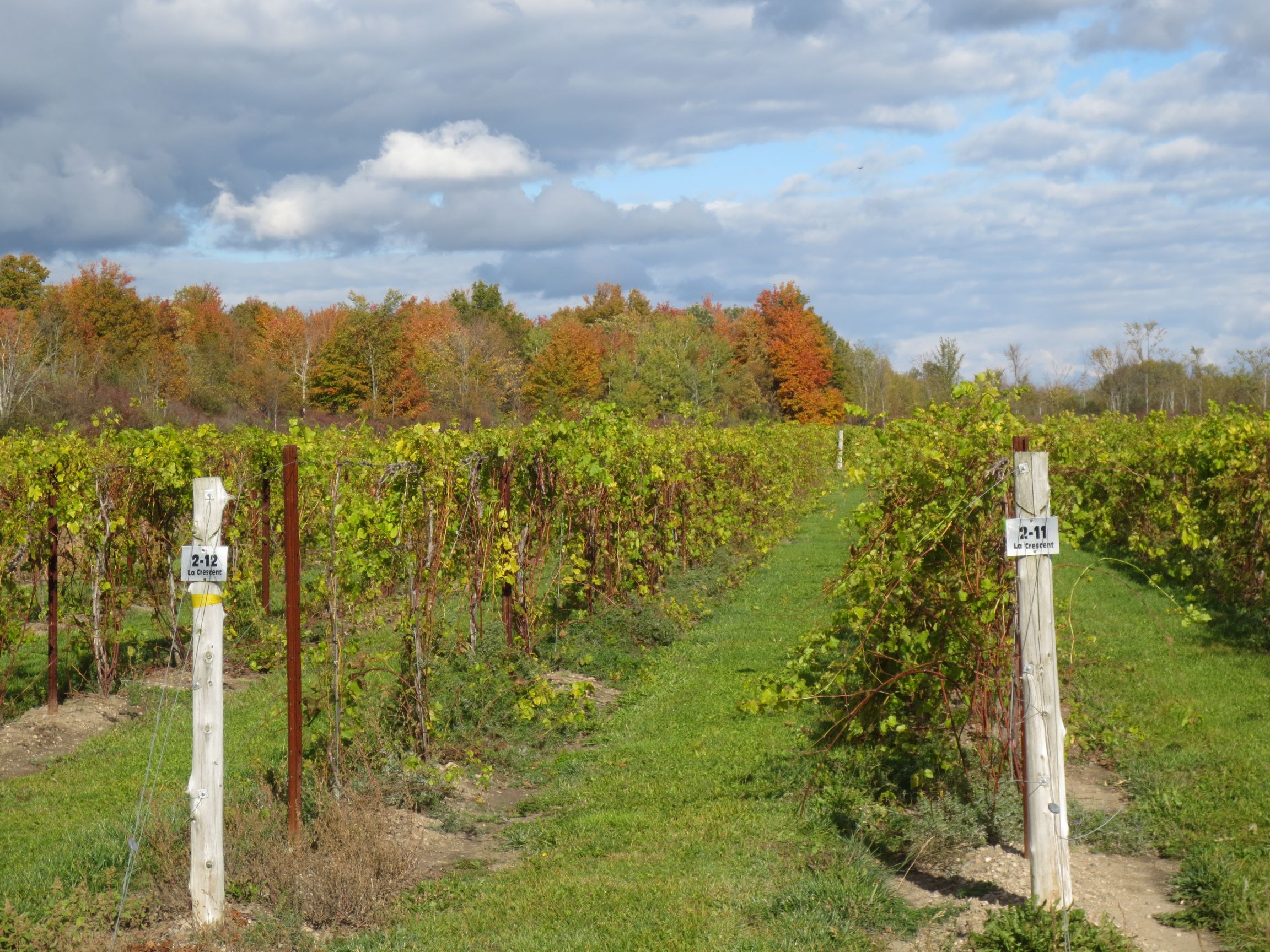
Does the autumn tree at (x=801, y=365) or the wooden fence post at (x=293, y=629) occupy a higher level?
the autumn tree at (x=801, y=365)

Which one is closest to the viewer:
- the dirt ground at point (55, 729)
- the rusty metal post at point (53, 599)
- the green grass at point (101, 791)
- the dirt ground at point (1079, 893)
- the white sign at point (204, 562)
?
the dirt ground at point (1079, 893)

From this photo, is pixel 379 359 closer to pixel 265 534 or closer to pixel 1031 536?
pixel 265 534

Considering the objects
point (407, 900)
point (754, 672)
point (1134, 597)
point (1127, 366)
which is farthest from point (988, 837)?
point (1127, 366)

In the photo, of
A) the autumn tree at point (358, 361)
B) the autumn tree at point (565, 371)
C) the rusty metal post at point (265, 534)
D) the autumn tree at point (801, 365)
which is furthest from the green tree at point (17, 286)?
the rusty metal post at point (265, 534)

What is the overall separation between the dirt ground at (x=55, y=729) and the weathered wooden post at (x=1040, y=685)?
6755 millimetres

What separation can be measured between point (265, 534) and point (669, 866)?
7743 mm

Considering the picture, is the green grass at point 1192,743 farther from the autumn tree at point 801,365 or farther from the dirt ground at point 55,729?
the autumn tree at point 801,365

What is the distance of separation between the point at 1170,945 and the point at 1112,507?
11126mm

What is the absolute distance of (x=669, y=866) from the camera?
213 inches

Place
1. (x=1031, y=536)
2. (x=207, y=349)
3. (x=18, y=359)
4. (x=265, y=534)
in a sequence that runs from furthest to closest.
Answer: (x=207, y=349), (x=18, y=359), (x=265, y=534), (x=1031, y=536)

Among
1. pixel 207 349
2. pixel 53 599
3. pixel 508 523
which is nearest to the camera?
pixel 508 523

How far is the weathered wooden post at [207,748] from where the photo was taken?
4711mm

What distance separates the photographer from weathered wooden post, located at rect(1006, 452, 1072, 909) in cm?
454

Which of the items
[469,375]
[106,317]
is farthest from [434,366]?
[106,317]
